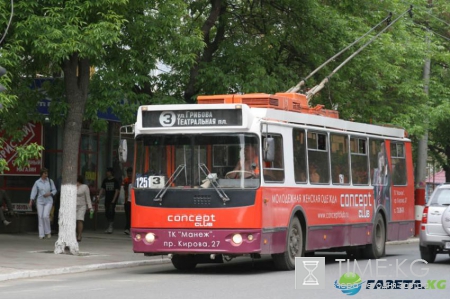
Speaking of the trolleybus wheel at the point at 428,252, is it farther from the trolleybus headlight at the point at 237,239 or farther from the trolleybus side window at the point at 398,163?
the trolleybus headlight at the point at 237,239

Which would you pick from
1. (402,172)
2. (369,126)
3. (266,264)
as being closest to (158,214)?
(266,264)

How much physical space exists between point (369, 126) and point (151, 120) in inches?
254

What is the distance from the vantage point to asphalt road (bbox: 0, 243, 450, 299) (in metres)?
13.4

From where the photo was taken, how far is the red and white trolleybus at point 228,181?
16.6 meters

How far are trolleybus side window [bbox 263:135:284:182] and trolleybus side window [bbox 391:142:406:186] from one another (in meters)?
6.44

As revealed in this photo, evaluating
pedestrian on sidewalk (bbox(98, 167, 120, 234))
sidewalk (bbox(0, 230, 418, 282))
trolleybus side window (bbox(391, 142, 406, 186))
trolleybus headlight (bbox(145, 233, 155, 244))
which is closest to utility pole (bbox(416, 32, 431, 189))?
trolleybus side window (bbox(391, 142, 406, 186))

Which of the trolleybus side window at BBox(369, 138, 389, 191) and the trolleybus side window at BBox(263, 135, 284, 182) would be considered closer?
the trolleybus side window at BBox(263, 135, 284, 182)

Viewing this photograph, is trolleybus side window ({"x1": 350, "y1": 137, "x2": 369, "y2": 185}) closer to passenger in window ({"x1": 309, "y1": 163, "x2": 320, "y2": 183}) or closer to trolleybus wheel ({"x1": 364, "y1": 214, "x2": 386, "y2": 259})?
trolleybus wheel ({"x1": 364, "y1": 214, "x2": 386, "y2": 259})

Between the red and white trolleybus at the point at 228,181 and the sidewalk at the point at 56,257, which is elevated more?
the red and white trolleybus at the point at 228,181

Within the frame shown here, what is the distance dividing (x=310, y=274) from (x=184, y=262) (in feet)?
14.2

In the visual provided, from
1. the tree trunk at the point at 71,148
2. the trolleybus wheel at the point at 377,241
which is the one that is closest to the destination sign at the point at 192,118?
the tree trunk at the point at 71,148

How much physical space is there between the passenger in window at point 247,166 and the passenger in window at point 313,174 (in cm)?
234

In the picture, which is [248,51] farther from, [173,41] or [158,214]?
[158,214]

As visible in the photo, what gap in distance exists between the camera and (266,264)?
66.0 ft
